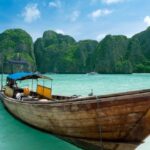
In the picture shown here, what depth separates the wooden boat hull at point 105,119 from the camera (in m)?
7.80

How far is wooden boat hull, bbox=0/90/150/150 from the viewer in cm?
780

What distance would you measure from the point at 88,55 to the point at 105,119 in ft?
618

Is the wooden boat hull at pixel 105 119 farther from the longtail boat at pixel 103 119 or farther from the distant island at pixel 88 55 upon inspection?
the distant island at pixel 88 55

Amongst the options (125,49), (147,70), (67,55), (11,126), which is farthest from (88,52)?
(11,126)

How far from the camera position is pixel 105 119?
8250 millimetres

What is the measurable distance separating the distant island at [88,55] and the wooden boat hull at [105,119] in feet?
487

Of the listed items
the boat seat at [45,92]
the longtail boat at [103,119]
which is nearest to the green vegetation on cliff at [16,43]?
the boat seat at [45,92]

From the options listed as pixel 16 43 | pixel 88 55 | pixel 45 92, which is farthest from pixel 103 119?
pixel 88 55

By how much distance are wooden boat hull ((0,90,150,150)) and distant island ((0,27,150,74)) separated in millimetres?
148299

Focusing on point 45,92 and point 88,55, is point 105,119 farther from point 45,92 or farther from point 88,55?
point 88,55

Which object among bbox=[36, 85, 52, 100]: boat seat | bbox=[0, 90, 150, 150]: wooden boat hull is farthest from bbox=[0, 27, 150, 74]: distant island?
bbox=[0, 90, 150, 150]: wooden boat hull

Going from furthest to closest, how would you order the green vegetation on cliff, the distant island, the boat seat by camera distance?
the green vegetation on cliff < the distant island < the boat seat

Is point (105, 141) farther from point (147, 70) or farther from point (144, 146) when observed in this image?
point (147, 70)

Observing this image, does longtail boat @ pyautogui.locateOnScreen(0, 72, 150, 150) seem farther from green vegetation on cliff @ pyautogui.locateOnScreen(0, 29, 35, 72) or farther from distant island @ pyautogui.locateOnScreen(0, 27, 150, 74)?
green vegetation on cliff @ pyautogui.locateOnScreen(0, 29, 35, 72)
